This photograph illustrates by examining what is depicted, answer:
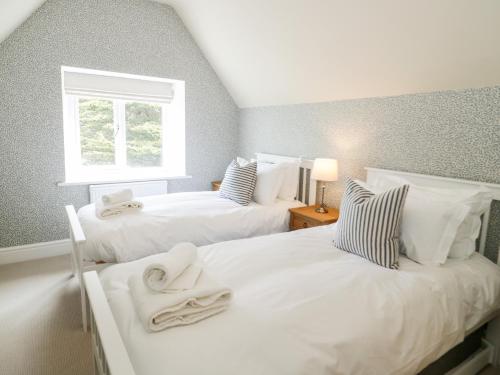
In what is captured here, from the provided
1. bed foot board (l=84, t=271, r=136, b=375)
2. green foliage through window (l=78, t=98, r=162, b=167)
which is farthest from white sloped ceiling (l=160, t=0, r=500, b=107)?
bed foot board (l=84, t=271, r=136, b=375)

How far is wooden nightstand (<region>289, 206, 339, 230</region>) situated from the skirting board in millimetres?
2326

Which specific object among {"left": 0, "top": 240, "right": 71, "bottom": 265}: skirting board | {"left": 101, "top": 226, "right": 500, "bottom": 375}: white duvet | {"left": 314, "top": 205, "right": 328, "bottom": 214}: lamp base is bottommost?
{"left": 0, "top": 240, "right": 71, "bottom": 265}: skirting board

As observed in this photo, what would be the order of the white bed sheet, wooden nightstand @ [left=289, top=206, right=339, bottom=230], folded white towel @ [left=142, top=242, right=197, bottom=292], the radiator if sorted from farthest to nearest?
the radiator → wooden nightstand @ [left=289, top=206, right=339, bottom=230] → the white bed sheet → folded white towel @ [left=142, top=242, right=197, bottom=292]

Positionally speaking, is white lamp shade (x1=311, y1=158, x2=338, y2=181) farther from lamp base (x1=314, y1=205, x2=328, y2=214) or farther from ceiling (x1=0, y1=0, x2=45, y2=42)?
ceiling (x1=0, y1=0, x2=45, y2=42)

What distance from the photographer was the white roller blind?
3301 mm

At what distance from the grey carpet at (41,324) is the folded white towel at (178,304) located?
98 cm

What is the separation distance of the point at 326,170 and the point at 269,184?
0.53 metres

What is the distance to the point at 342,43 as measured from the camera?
2340 millimetres

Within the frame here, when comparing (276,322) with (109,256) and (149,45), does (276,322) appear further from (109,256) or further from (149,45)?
(149,45)

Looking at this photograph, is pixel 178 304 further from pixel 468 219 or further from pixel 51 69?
pixel 51 69

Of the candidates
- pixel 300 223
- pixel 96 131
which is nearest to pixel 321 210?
pixel 300 223

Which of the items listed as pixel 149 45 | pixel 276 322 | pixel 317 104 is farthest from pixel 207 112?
pixel 276 322

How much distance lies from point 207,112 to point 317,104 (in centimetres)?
152

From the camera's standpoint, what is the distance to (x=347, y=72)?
2.53 meters
